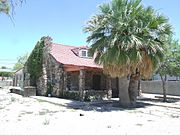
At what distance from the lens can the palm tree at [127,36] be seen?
56.5 ft

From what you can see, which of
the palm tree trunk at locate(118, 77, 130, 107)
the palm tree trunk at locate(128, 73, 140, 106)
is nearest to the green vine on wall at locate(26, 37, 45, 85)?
the palm tree trunk at locate(118, 77, 130, 107)

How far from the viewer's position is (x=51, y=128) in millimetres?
10336

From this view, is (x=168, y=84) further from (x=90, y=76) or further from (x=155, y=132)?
(x=155, y=132)

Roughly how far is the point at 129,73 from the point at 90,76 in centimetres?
839

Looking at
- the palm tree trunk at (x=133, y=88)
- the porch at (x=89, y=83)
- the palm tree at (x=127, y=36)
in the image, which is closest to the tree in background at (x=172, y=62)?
the palm tree trunk at (x=133, y=88)

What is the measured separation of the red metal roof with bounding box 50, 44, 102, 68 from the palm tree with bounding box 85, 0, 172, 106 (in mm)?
6598

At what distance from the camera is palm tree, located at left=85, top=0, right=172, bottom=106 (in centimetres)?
1722

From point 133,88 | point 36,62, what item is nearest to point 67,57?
point 36,62

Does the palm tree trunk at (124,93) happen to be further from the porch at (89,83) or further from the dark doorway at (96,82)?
the dark doorway at (96,82)

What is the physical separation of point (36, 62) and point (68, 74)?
5.12 metres

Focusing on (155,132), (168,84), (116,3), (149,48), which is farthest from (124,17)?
(168,84)

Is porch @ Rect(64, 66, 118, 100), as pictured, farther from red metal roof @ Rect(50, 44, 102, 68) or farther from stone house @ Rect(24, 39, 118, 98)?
red metal roof @ Rect(50, 44, 102, 68)

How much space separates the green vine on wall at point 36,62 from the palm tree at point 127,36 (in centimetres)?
1078

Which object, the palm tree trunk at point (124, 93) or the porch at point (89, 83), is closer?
the palm tree trunk at point (124, 93)
